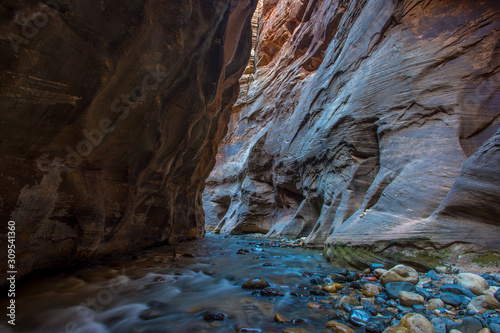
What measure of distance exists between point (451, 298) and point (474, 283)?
1.64ft

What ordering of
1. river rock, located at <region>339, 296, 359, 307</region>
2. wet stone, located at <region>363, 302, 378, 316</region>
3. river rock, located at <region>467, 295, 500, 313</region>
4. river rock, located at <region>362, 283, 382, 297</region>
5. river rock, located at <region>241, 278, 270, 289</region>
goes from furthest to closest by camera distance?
river rock, located at <region>241, 278, 270, 289</region>, river rock, located at <region>362, 283, 382, 297</region>, river rock, located at <region>339, 296, 359, 307</region>, wet stone, located at <region>363, 302, 378, 316</region>, river rock, located at <region>467, 295, 500, 313</region>

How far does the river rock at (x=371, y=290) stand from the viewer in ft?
10.3

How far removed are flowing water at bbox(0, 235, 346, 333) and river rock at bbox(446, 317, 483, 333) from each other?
42.8 inches

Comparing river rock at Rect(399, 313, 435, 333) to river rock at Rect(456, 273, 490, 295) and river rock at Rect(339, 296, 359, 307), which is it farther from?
river rock at Rect(456, 273, 490, 295)

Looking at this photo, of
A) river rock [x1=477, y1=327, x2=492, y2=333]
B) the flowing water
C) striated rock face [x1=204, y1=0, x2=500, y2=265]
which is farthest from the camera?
striated rock face [x1=204, y1=0, x2=500, y2=265]

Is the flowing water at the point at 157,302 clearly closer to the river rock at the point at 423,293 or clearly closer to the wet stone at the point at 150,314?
the wet stone at the point at 150,314

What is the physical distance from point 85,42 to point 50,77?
63 cm

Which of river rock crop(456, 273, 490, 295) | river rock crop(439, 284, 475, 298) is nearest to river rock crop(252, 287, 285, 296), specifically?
river rock crop(439, 284, 475, 298)

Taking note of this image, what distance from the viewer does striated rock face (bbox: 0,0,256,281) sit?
284 centimetres

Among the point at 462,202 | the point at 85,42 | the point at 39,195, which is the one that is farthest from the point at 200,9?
the point at 462,202

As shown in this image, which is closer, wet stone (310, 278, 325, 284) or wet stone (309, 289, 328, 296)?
wet stone (309, 289, 328, 296)

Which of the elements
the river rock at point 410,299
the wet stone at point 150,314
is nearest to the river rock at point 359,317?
the river rock at point 410,299

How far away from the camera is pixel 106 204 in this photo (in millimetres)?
5266

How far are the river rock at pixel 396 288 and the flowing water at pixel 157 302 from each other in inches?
32.1
